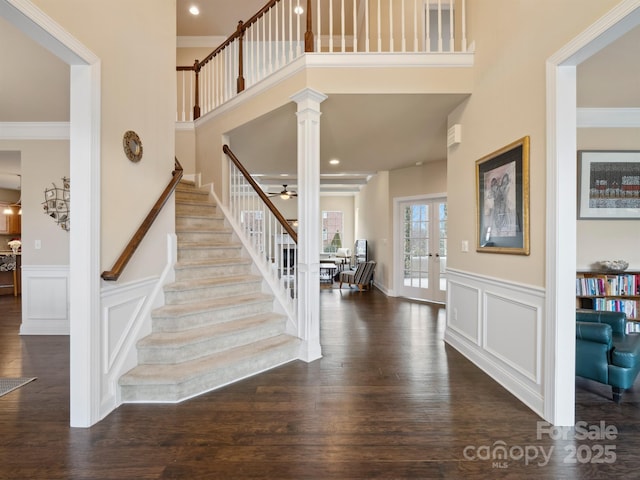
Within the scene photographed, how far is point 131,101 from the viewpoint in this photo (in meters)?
2.34

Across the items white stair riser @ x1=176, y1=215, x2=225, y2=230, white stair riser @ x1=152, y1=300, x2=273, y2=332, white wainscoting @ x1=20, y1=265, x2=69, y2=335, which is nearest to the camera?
white stair riser @ x1=152, y1=300, x2=273, y2=332

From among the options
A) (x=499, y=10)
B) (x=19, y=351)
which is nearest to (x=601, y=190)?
(x=499, y=10)

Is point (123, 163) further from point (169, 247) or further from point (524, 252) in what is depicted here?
point (524, 252)

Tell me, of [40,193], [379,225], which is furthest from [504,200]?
A: [40,193]

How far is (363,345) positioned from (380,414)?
1.32 m

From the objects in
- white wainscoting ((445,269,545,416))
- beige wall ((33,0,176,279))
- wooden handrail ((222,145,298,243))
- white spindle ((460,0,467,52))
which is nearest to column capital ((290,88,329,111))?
wooden handrail ((222,145,298,243))

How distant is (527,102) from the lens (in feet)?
7.26

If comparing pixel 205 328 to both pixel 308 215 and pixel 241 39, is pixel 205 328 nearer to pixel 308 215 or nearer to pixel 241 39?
pixel 308 215

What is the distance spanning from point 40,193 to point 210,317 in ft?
10.3

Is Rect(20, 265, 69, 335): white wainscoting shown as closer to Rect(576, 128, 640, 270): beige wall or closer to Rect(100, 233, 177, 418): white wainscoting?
Rect(100, 233, 177, 418): white wainscoting

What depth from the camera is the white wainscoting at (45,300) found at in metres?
3.81

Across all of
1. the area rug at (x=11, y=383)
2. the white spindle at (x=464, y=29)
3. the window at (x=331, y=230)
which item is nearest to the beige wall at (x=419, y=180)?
the white spindle at (x=464, y=29)

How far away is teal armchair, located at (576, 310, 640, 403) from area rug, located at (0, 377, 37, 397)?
4556 mm

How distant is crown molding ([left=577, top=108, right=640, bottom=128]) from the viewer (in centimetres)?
310
